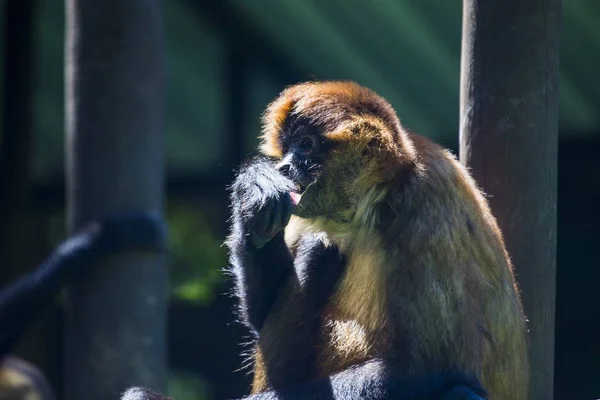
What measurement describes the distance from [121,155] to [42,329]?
4951 mm

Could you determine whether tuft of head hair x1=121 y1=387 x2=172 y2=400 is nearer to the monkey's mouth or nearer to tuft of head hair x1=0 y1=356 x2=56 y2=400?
the monkey's mouth

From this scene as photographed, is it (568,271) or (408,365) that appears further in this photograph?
(568,271)

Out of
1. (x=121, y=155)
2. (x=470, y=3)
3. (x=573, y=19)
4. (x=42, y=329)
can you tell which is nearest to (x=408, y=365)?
(x=470, y=3)

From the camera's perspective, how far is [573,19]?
659 centimetres

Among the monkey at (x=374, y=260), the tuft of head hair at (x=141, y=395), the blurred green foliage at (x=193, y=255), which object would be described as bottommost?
the tuft of head hair at (x=141, y=395)

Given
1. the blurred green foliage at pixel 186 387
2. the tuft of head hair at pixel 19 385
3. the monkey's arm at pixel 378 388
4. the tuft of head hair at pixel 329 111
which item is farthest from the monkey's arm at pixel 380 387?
the blurred green foliage at pixel 186 387

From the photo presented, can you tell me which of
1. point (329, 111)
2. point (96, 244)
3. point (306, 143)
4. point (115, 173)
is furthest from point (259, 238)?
point (96, 244)

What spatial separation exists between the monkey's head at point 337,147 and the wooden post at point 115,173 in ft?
4.46

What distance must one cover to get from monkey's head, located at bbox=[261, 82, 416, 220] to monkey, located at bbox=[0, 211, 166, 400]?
149cm

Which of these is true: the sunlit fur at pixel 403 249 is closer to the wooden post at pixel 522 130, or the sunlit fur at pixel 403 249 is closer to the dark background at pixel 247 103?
the wooden post at pixel 522 130

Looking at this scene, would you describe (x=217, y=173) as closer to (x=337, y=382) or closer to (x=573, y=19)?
(x=573, y=19)

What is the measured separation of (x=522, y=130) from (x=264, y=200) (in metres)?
0.95

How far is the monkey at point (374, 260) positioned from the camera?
138 inches

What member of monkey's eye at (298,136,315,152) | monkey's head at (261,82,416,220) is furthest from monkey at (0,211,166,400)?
monkey's eye at (298,136,315,152)
